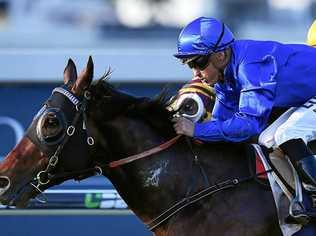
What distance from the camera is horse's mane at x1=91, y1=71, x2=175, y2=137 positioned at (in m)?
4.20

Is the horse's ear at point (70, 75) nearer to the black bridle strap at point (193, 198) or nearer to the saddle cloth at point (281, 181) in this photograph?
the black bridle strap at point (193, 198)

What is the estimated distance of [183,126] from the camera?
4164 millimetres

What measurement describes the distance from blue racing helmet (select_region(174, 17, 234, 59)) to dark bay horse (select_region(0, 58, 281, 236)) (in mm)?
303

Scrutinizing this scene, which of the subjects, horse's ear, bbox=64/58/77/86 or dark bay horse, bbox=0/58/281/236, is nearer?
dark bay horse, bbox=0/58/281/236

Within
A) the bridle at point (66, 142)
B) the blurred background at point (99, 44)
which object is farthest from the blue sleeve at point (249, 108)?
the blurred background at point (99, 44)

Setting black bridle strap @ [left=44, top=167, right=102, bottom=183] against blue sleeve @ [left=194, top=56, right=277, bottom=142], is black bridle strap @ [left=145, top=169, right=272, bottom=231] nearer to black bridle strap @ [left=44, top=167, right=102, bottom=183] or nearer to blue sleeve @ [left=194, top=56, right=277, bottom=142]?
blue sleeve @ [left=194, top=56, right=277, bottom=142]

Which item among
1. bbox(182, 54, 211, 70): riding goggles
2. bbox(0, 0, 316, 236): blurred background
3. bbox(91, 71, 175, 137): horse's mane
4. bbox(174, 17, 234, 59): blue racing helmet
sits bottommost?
bbox(0, 0, 316, 236): blurred background

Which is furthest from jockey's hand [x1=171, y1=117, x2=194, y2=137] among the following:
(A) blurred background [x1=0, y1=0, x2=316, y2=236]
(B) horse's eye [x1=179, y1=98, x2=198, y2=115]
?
(A) blurred background [x1=0, y1=0, x2=316, y2=236]

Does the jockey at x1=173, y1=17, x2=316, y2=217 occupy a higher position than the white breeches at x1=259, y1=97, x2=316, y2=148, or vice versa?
the jockey at x1=173, y1=17, x2=316, y2=217

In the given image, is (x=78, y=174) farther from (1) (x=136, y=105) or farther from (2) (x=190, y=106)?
(2) (x=190, y=106)

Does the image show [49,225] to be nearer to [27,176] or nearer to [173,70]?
[173,70]

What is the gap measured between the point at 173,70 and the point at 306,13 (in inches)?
49.8

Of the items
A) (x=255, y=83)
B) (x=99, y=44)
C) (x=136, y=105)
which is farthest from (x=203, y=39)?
(x=99, y=44)

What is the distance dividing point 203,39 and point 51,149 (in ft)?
2.77
